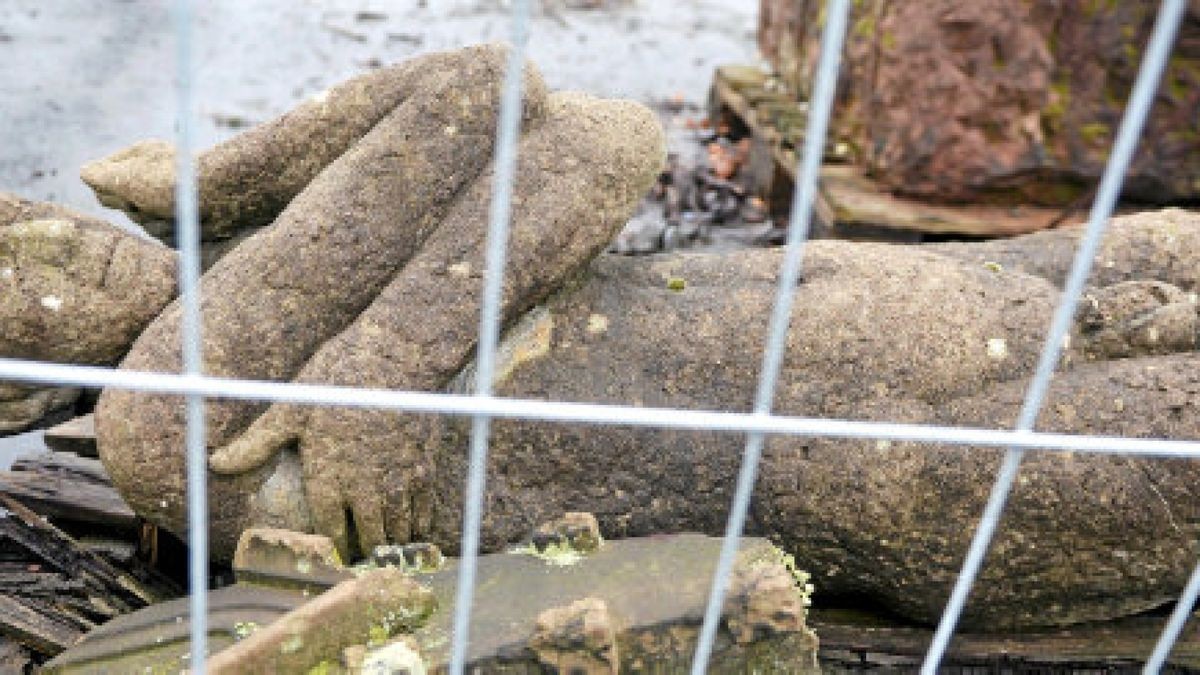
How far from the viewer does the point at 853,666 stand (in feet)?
6.55

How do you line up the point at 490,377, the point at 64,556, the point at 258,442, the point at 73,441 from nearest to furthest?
the point at 490,377 < the point at 258,442 < the point at 64,556 < the point at 73,441

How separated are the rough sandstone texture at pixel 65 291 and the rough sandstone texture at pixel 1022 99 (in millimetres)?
2425

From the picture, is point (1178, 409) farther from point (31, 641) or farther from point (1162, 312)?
point (31, 641)

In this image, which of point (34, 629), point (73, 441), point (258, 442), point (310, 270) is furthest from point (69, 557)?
point (310, 270)

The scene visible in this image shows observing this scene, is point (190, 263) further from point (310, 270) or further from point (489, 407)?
point (310, 270)

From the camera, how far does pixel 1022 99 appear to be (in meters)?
3.35

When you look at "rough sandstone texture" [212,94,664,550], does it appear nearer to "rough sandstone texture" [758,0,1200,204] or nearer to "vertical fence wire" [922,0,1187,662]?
"vertical fence wire" [922,0,1187,662]

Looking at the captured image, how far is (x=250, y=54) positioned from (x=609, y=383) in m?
4.12

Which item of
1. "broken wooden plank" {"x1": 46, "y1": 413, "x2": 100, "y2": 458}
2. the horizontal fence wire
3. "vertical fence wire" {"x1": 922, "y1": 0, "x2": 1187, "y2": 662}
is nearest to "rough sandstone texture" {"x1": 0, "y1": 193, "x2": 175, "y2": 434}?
"broken wooden plank" {"x1": 46, "y1": 413, "x2": 100, "y2": 458}

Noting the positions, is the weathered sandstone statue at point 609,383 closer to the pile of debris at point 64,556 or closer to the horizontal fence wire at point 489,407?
the pile of debris at point 64,556

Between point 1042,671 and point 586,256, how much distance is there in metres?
1.18

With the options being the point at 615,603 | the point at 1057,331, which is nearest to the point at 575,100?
the point at 615,603

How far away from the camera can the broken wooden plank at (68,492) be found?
2234 millimetres

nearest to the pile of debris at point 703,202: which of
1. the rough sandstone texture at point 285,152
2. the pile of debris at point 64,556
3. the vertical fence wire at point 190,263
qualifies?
the rough sandstone texture at point 285,152
